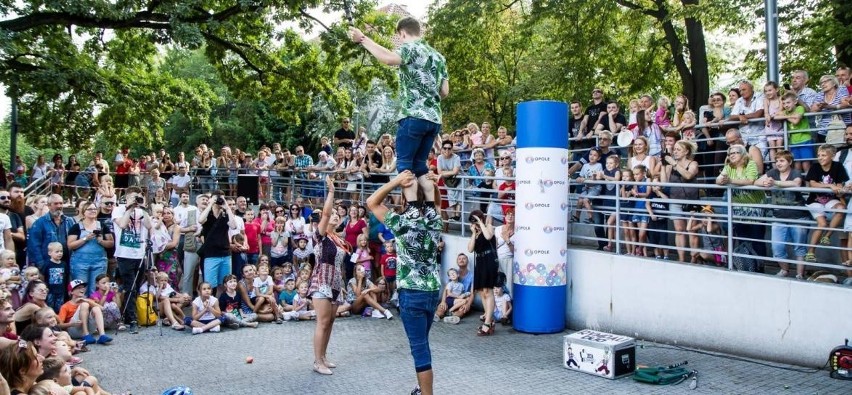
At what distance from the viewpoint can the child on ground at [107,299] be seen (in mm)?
10781

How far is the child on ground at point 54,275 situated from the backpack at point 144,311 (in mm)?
1123

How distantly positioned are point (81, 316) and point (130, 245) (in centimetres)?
152

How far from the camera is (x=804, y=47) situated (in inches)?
596

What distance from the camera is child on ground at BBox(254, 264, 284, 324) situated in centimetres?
1180

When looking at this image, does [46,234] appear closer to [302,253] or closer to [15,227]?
[15,227]

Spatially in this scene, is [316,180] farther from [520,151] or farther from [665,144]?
[665,144]

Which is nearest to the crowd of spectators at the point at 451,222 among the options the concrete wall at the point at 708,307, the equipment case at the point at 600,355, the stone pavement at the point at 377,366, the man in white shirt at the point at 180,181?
→ the concrete wall at the point at 708,307

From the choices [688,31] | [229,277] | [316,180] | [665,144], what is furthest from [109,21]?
[688,31]

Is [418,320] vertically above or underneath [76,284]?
above

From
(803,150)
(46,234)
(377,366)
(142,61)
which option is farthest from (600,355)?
(142,61)

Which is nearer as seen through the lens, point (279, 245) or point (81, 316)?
point (81, 316)

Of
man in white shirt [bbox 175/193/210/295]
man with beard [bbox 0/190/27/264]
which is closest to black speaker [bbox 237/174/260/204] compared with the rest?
man in white shirt [bbox 175/193/210/295]

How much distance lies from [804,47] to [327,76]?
11655 millimetres

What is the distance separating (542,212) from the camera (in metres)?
10.7
